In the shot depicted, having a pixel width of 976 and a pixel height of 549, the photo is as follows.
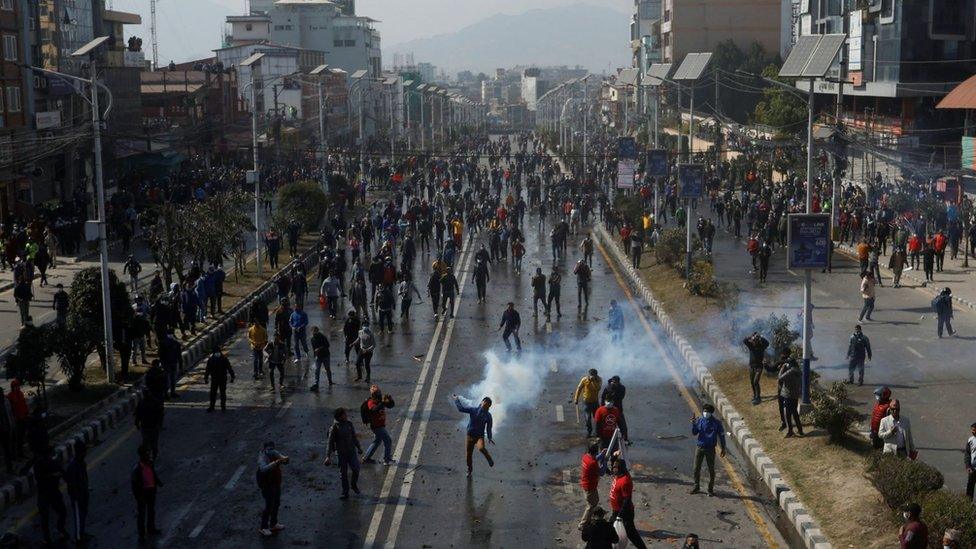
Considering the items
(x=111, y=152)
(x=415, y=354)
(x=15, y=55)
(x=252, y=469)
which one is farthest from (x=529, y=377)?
(x=111, y=152)

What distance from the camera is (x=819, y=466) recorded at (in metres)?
16.1

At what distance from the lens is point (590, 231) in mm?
50188

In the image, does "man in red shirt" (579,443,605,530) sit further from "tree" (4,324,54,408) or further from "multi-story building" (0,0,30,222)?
"multi-story building" (0,0,30,222)

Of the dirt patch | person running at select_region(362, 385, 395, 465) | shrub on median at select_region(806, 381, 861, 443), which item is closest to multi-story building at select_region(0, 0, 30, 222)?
the dirt patch

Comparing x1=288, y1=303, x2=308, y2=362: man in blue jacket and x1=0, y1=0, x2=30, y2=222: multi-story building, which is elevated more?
x1=0, y1=0, x2=30, y2=222: multi-story building

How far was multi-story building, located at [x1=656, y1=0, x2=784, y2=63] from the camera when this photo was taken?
10888cm

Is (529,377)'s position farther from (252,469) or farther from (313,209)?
(313,209)

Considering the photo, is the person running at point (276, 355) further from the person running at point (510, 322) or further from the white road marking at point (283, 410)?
the person running at point (510, 322)

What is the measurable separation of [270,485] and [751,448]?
703cm

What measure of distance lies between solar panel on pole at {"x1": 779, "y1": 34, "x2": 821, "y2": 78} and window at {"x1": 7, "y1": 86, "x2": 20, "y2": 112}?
31.1 m

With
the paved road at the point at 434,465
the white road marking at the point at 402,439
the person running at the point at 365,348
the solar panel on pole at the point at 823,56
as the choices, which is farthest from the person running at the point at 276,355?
the solar panel on pole at the point at 823,56

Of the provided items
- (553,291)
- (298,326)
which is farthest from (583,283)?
(298,326)

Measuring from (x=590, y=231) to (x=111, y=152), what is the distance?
23.1 meters

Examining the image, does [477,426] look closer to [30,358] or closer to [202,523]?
[202,523]
